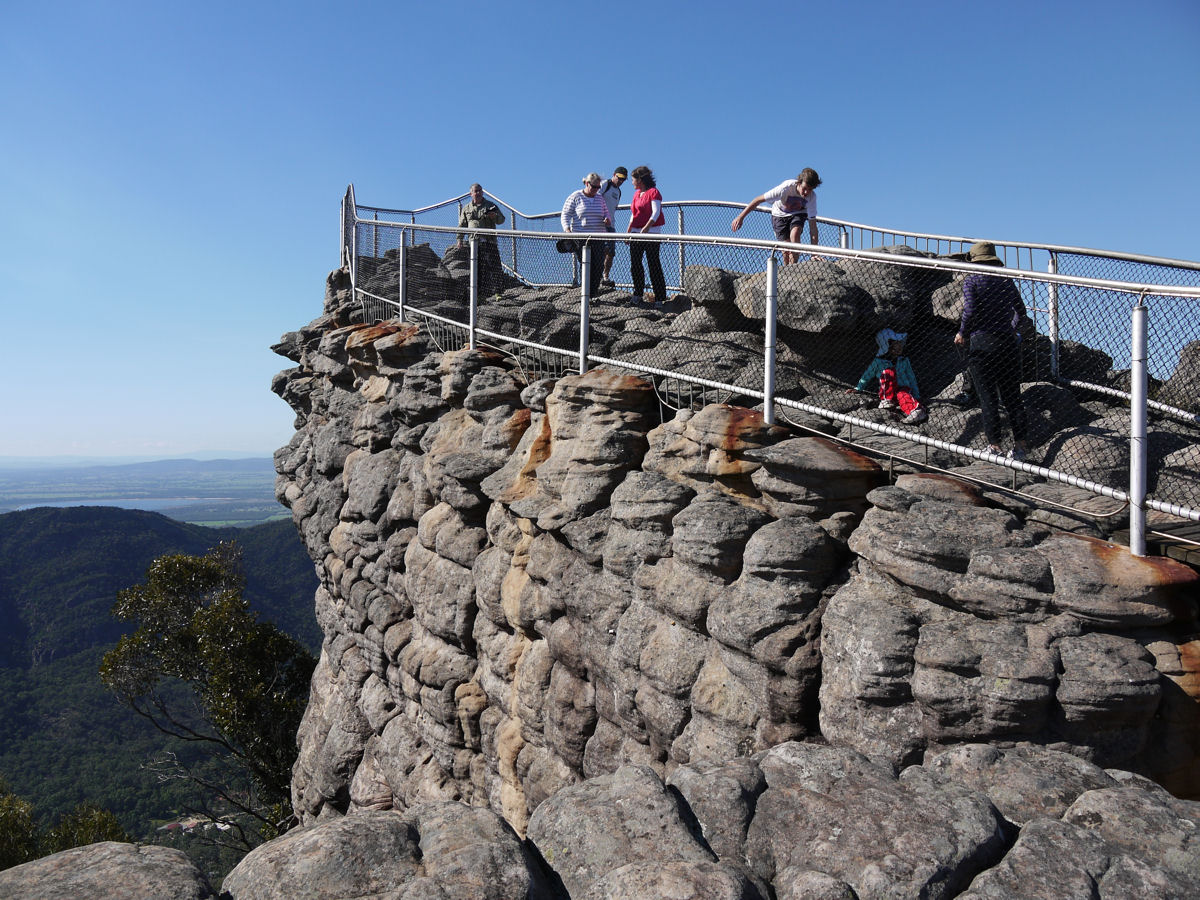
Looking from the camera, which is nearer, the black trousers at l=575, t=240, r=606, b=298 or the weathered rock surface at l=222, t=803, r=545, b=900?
the weathered rock surface at l=222, t=803, r=545, b=900

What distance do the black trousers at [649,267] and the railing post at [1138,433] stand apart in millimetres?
6088

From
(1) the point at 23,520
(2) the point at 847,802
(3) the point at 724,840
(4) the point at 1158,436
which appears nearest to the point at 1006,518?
(4) the point at 1158,436

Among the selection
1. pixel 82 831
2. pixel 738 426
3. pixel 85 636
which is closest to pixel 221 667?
pixel 82 831

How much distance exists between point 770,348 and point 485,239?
746cm

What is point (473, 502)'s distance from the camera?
36.4 ft

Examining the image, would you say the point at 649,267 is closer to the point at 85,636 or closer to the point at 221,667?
the point at 221,667

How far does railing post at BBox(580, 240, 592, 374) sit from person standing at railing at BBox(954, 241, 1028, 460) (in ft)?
13.2

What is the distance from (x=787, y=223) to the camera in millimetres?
10328

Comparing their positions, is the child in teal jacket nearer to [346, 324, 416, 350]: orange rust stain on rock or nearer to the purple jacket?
the purple jacket

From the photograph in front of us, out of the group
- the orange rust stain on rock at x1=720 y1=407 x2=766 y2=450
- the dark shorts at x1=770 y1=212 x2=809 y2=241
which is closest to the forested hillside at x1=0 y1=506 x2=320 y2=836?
the dark shorts at x1=770 y1=212 x2=809 y2=241

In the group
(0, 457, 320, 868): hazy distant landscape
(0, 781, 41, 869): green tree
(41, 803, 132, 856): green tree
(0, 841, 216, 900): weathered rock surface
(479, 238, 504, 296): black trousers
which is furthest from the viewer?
(0, 457, 320, 868): hazy distant landscape

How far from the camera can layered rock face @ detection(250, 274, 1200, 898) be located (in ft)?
13.5

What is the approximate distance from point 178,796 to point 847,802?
4715 centimetres

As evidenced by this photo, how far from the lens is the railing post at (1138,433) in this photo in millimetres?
5012
